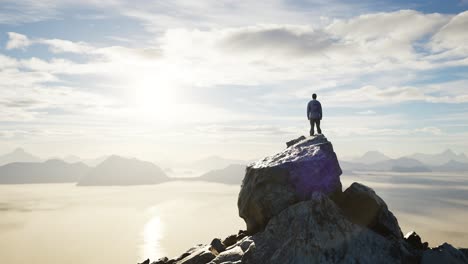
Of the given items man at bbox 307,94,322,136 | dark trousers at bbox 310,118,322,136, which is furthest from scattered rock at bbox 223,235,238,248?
man at bbox 307,94,322,136

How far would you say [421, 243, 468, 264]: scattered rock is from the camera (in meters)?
21.9

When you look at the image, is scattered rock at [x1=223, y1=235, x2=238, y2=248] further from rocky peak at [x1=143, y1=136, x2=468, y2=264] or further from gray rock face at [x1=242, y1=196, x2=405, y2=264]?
gray rock face at [x1=242, y1=196, x2=405, y2=264]

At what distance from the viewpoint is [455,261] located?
2216 cm

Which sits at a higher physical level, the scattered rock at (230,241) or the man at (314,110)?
the man at (314,110)

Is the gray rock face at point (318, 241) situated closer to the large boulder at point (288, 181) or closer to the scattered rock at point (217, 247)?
the large boulder at point (288, 181)

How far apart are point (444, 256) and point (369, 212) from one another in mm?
5771

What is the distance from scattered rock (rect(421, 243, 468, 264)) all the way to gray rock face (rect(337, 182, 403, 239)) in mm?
3238

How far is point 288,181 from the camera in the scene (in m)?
26.2

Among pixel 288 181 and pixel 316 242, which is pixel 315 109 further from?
pixel 316 242

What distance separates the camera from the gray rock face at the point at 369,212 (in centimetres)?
2614

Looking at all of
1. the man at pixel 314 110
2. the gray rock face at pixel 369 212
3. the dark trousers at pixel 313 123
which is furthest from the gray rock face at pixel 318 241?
the man at pixel 314 110

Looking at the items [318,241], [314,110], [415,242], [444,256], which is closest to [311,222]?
[318,241]

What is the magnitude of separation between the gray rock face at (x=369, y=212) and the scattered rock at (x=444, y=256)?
3.24 metres

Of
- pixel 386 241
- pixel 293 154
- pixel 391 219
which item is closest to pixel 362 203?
pixel 391 219
